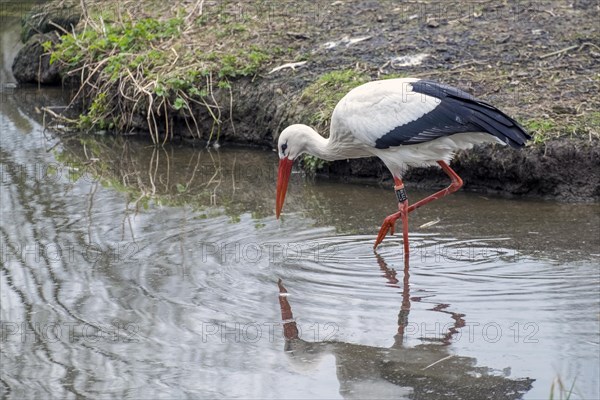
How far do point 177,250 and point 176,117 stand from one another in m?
3.49

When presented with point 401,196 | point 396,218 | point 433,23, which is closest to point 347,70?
point 433,23

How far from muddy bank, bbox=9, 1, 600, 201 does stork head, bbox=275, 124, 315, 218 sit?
1.21 m

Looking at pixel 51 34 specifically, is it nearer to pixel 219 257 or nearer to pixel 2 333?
pixel 219 257

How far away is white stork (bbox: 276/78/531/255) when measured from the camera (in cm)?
655

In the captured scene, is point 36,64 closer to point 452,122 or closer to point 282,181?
point 282,181

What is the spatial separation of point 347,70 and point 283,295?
3.77m

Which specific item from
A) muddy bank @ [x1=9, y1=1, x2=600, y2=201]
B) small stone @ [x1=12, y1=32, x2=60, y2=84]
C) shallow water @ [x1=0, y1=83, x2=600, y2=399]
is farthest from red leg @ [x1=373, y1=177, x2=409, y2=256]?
small stone @ [x1=12, y1=32, x2=60, y2=84]

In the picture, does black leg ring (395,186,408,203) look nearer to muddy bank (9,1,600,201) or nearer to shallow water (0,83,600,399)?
shallow water (0,83,600,399)

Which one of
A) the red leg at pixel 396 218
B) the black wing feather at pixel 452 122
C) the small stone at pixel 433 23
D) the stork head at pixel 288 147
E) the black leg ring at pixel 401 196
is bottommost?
the red leg at pixel 396 218

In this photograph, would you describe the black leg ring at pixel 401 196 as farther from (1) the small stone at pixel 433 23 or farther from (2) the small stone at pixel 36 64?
(2) the small stone at pixel 36 64

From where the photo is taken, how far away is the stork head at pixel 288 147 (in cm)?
715

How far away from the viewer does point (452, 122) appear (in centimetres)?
659

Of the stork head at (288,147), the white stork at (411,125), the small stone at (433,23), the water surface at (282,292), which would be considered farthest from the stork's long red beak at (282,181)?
the small stone at (433,23)

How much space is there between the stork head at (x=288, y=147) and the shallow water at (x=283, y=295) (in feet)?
0.83
